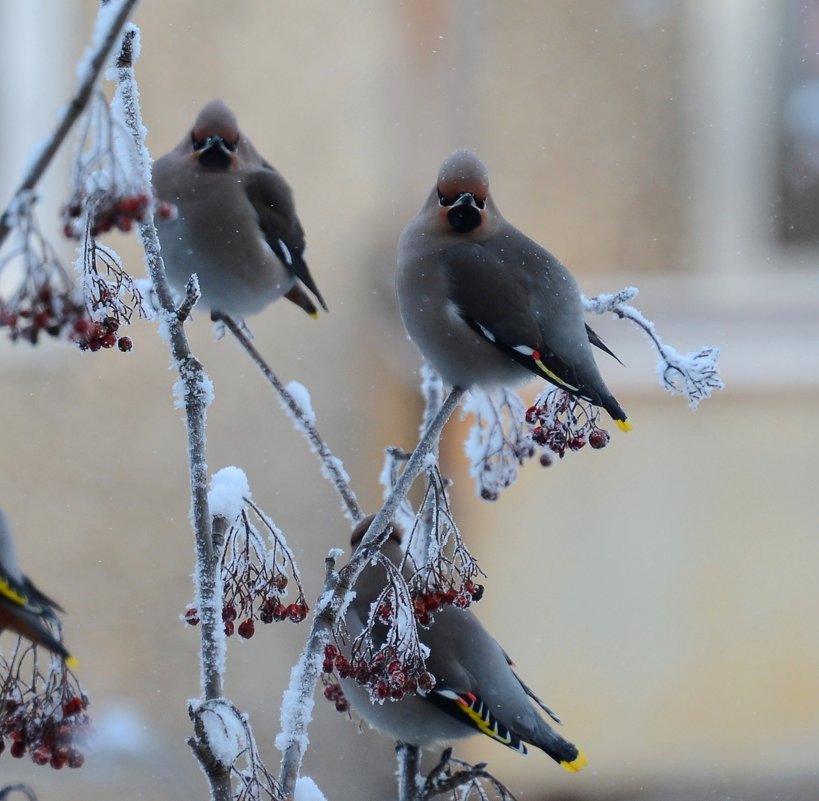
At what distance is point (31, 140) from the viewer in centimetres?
269

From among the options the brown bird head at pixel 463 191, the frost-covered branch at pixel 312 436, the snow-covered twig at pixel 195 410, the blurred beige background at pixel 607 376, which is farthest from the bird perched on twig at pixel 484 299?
the blurred beige background at pixel 607 376

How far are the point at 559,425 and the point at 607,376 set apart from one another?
1.89 metres

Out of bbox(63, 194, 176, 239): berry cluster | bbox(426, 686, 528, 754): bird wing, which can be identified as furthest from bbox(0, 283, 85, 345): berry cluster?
bbox(426, 686, 528, 754): bird wing

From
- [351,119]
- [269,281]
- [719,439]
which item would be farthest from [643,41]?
[269,281]

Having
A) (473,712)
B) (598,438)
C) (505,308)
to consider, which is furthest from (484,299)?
(473,712)

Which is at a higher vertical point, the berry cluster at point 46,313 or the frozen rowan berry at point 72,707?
the berry cluster at point 46,313

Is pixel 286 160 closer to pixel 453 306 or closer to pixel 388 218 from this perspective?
pixel 388 218

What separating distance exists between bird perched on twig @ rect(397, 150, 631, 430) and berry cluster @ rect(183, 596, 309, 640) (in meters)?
0.20

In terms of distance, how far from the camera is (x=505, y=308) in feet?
2.96

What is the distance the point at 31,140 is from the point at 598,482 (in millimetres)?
1355

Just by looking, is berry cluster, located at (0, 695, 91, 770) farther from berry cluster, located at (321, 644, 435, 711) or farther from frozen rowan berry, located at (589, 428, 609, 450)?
frozen rowan berry, located at (589, 428, 609, 450)

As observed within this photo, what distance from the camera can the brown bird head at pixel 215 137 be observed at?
3.25ft

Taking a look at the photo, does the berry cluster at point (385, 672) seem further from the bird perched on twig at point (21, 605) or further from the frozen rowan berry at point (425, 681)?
the bird perched on twig at point (21, 605)

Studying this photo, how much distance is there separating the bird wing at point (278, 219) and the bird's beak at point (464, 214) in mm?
176
